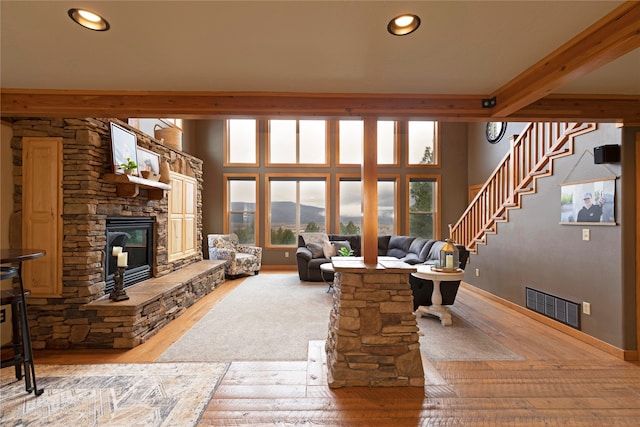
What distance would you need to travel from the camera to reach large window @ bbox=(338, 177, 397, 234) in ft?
26.0

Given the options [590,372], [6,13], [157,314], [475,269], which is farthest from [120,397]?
[475,269]

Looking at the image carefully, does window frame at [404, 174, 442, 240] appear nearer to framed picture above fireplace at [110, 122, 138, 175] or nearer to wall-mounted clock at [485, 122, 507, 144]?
wall-mounted clock at [485, 122, 507, 144]

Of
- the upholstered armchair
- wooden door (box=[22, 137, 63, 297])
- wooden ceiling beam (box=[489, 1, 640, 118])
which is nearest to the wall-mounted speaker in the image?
wooden ceiling beam (box=[489, 1, 640, 118])

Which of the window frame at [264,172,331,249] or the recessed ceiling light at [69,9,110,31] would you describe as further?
the window frame at [264,172,331,249]

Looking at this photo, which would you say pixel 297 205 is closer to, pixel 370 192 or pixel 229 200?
pixel 229 200

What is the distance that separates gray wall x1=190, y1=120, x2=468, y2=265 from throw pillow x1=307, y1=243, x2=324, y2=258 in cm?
119

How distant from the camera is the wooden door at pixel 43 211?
9.93 feet

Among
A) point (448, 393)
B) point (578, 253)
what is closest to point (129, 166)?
point (448, 393)

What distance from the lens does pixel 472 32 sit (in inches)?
67.7

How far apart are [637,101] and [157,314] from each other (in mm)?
5203

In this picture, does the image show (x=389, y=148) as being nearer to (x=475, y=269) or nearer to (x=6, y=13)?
(x=475, y=269)

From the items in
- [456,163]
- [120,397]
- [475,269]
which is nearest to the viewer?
[120,397]

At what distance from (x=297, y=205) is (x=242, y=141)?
7.01 ft

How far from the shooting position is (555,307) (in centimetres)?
367
